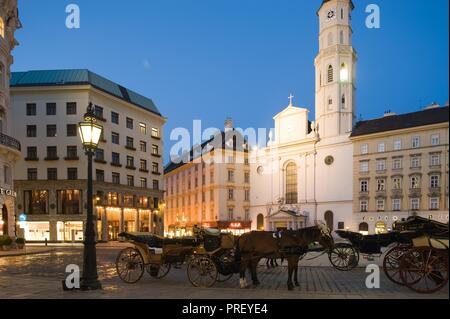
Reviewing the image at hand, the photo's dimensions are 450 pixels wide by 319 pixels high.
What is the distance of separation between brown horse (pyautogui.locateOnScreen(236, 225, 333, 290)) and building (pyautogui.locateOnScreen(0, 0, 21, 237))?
2485 cm

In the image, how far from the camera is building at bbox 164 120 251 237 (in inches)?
2741

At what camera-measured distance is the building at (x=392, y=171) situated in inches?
1522

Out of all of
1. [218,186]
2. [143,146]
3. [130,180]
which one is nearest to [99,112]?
[143,146]

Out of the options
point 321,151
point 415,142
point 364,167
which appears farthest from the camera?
point 321,151

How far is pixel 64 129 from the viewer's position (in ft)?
151

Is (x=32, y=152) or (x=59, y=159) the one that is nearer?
(x=59, y=159)

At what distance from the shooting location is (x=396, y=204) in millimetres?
53562

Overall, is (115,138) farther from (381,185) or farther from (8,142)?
(381,185)

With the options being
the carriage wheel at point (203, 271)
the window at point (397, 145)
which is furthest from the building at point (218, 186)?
the carriage wheel at point (203, 271)

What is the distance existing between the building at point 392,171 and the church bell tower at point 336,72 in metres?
4.31

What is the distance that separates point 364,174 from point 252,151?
77.6 feet

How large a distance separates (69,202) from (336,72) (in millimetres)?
46857

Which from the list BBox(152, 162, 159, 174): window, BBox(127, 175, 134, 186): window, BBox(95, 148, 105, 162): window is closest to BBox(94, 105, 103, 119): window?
BBox(95, 148, 105, 162): window

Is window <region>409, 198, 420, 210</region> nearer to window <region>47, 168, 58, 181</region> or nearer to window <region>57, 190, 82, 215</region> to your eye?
window <region>57, 190, 82, 215</region>
